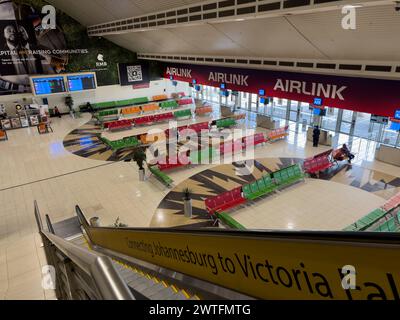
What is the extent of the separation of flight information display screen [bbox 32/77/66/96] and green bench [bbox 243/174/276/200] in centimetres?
1749

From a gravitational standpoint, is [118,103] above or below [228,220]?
above

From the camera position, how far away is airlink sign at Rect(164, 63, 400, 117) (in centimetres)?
993

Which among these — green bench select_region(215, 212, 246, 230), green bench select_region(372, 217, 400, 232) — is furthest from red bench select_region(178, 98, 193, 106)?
green bench select_region(372, 217, 400, 232)

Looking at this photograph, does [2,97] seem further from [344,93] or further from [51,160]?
[344,93]

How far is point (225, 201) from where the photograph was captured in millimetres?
9266

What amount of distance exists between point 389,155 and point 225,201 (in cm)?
834

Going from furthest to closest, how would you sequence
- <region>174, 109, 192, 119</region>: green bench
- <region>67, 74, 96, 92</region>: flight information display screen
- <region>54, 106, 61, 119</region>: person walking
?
<region>54, 106, 61, 119</region>: person walking < <region>67, 74, 96, 92</region>: flight information display screen < <region>174, 109, 192, 119</region>: green bench

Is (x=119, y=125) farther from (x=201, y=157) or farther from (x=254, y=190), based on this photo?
(x=254, y=190)

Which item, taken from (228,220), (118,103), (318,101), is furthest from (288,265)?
(118,103)

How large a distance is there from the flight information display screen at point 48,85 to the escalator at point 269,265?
20.9 m

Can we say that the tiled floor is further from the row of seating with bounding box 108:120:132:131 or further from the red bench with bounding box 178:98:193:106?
the red bench with bounding box 178:98:193:106
